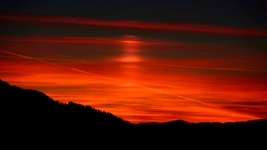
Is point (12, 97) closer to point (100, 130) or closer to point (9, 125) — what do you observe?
point (9, 125)

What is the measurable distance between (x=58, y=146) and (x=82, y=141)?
5.57 ft

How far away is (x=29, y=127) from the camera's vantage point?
2905cm

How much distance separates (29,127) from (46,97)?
512 cm

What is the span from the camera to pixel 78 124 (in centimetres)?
3095

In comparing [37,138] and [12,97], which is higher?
[12,97]

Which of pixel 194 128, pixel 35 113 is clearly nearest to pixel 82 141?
pixel 35 113

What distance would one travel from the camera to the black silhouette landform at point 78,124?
29.4 m

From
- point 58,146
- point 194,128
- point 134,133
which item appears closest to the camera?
point 58,146

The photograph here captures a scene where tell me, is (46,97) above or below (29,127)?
above

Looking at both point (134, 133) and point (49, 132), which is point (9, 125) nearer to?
point (49, 132)

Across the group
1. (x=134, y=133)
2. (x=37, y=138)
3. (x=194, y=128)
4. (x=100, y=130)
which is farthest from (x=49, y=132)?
(x=194, y=128)

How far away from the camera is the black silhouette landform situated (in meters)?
29.4

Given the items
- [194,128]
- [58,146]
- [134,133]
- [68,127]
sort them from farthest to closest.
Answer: [194,128]
[134,133]
[68,127]
[58,146]

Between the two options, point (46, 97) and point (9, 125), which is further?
point (46, 97)
